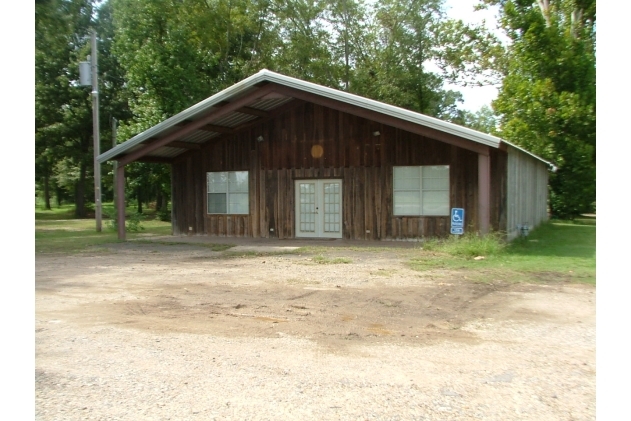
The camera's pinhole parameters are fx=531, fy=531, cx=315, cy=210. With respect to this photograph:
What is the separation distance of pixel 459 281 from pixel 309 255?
4589 mm

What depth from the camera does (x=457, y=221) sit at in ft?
47.7

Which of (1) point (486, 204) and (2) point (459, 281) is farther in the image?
(1) point (486, 204)

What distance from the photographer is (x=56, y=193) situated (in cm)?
5150

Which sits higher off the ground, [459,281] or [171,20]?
[171,20]

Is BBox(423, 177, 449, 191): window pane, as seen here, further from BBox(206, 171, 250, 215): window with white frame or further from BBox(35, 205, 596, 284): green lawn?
BBox(206, 171, 250, 215): window with white frame

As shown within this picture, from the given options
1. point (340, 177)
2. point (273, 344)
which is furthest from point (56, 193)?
point (273, 344)

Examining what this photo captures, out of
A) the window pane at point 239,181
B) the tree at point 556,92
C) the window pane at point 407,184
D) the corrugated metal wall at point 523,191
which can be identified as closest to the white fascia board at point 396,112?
the corrugated metal wall at point 523,191

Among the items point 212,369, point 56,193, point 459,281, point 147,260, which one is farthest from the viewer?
point 56,193

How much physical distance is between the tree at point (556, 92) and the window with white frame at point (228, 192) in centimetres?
1492

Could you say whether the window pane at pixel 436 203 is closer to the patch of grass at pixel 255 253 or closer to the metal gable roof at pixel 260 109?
the metal gable roof at pixel 260 109

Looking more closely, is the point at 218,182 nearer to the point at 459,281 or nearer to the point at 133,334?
the point at 459,281

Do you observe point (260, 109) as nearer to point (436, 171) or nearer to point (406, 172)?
point (406, 172)

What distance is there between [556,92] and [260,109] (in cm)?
1605

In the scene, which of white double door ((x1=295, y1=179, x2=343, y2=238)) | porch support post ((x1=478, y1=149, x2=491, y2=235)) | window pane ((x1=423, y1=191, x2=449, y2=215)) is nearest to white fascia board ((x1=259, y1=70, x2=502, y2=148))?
porch support post ((x1=478, y1=149, x2=491, y2=235))
